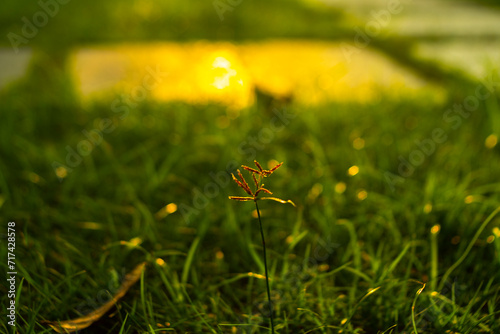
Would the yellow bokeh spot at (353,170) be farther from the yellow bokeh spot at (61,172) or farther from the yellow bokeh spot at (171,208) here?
the yellow bokeh spot at (61,172)

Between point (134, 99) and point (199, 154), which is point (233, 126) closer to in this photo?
point (199, 154)

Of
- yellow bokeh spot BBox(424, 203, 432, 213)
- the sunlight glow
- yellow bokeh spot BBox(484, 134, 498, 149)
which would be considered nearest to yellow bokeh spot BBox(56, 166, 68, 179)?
the sunlight glow

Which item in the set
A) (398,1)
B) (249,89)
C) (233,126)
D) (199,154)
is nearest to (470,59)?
(249,89)

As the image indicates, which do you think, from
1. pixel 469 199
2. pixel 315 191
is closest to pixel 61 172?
pixel 315 191

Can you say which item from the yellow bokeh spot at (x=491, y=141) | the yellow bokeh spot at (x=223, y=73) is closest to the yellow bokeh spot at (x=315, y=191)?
the yellow bokeh spot at (x=491, y=141)

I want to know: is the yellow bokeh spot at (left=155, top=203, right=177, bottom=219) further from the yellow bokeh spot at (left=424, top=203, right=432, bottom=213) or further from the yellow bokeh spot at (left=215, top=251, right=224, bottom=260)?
the yellow bokeh spot at (left=424, top=203, right=432, bottom=213)

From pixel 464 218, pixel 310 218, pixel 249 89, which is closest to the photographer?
pixel 464 218

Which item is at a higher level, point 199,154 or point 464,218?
point 464,218
